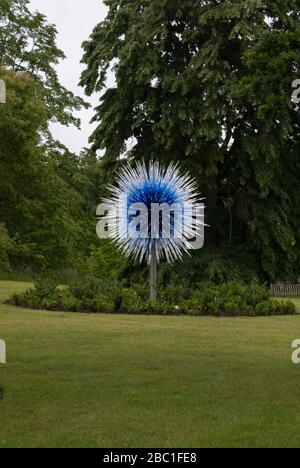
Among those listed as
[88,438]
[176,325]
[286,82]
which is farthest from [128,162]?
[88,438]

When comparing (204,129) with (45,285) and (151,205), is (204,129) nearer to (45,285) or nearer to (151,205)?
(151,205)

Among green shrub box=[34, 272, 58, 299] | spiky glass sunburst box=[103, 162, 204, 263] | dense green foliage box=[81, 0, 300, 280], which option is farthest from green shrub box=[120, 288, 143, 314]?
dense green foliage box=[81, 0, 300, 280]

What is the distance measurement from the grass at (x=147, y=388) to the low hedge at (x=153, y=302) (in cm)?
413

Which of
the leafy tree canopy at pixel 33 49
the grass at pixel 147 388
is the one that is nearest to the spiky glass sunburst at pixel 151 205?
the grass at pixel 147 388

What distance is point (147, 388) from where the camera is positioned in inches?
313

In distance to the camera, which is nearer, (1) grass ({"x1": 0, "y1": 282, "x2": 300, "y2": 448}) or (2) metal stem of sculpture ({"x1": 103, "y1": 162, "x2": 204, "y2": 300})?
(1) grass ({"x1": 0, "y1": 282, "x2": 300, "y2": 448})

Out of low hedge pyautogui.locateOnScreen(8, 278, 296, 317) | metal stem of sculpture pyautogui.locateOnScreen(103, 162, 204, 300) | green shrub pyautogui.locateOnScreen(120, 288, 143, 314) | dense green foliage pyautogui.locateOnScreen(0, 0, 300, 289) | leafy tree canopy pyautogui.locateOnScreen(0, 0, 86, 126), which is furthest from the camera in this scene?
leafy tree canopy pyautogui.locateOnScreen(0, 0, 86, 126)

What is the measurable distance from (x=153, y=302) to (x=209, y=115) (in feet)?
20.8

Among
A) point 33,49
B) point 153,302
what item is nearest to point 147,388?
point 153,302

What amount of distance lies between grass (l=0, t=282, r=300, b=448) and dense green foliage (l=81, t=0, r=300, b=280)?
943 cm

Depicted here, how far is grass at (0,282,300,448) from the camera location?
6.07m

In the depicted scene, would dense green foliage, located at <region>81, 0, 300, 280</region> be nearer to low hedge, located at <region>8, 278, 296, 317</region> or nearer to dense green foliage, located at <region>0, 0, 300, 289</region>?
dense green foliage, located at <region>0, 0, 300, 289</region>

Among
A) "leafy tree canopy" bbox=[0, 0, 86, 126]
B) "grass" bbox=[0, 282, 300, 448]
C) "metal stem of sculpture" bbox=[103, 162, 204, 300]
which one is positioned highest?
"leafy tree canopy" bbox=[0, 0, 86, 126]

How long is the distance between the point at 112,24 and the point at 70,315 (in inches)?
465
